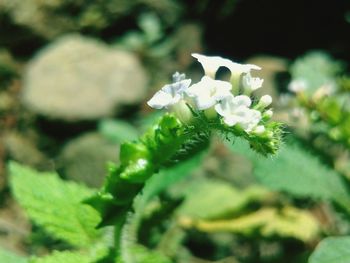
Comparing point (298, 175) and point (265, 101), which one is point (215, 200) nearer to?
point (298, 175)

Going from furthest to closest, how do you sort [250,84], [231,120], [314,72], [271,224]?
[314,72] → [271,224] → [250,84] → [231,120]

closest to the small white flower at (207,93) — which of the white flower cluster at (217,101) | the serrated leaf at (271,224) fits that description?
the white flower cluster at (217,101)

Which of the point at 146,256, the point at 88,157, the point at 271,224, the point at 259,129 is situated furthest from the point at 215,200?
the point at 259,129

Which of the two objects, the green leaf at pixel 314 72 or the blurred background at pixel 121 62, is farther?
the blurred background at pixel 121 62

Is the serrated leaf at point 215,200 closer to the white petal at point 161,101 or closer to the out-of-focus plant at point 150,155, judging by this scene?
the out-of-focus plant at point 150,155

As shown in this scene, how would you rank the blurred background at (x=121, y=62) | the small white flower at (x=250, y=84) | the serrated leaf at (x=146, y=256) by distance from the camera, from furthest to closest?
the blurred background at (x=121, y=62)
the serrated leaf at (x=146, y=256)
the small white flower at (x=250, y=84)
